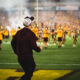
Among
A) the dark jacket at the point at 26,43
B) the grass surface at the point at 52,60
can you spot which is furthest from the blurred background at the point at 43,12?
the dark jacket at the point at 26,43

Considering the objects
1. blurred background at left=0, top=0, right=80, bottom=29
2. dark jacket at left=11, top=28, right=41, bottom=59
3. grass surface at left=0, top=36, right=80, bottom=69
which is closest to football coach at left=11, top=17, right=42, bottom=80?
dark jacket at left=11, top=28, right=41, bottom=59

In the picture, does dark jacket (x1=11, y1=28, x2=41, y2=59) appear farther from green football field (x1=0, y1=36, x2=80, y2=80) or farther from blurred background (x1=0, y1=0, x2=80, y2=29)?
blurred background (x1=0, y1=0, x2=80, y2=29)

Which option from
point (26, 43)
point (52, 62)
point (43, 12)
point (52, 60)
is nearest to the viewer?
point (26, 43)

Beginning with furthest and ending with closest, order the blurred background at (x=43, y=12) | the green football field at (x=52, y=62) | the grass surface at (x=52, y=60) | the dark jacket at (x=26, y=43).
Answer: the blurred background at (x=43, y=12) < the grass surface at (x=52, y=60) < the green football field at (x=52, y=62) < the dark jacket at (x=26, y=43)

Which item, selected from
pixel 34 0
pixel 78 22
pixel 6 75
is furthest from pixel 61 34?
pixel 34 0

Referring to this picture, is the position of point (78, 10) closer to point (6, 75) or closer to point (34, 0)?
point (34, 0)

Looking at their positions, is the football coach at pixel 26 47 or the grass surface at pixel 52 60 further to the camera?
the grass surface at pixel 52 60

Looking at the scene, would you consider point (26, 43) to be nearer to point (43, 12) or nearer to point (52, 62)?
point (52, 62)

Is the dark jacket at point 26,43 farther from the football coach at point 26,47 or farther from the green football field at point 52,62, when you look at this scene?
the green football field at point 52,62

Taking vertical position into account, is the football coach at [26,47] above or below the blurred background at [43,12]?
above

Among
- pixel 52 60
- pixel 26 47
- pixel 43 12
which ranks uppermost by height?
pixel 26 47

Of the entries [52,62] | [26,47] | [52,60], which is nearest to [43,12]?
[52,60]

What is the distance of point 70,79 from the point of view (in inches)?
237

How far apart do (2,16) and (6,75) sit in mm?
37079
